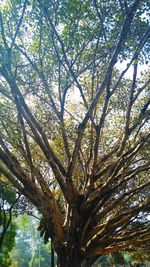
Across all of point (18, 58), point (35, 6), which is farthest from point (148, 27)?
point (18, 58)

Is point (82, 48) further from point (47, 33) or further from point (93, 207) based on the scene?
point (93, 207)

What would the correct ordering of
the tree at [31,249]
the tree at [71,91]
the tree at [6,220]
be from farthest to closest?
1. the tree at [31,249]
2. the tree at [6,220]
3. the tree at [71,91]

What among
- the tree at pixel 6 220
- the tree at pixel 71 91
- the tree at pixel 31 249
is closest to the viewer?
the tree at pixel 71 91

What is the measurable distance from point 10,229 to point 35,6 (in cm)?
1172

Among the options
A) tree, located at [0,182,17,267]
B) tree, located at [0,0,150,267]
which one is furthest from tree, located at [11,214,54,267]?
tree, located at [0,0,150,267]

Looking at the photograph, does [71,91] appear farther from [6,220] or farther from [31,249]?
[31,249]

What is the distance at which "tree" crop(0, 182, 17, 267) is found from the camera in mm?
11172

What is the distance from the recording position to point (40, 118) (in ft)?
24.5

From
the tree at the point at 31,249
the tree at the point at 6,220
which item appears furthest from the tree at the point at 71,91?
the tree at the point at 31,249

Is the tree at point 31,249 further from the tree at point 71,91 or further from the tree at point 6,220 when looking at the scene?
the tree at point 71,91

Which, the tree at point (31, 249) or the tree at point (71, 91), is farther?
the tree at point (31, 249)

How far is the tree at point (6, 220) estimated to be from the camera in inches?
440

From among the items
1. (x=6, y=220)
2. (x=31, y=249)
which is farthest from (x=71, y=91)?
(x=31, y=249)

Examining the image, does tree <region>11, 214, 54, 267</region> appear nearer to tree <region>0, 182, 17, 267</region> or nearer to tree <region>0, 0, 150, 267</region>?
tree <region>0, 182, 17, 267</region>
